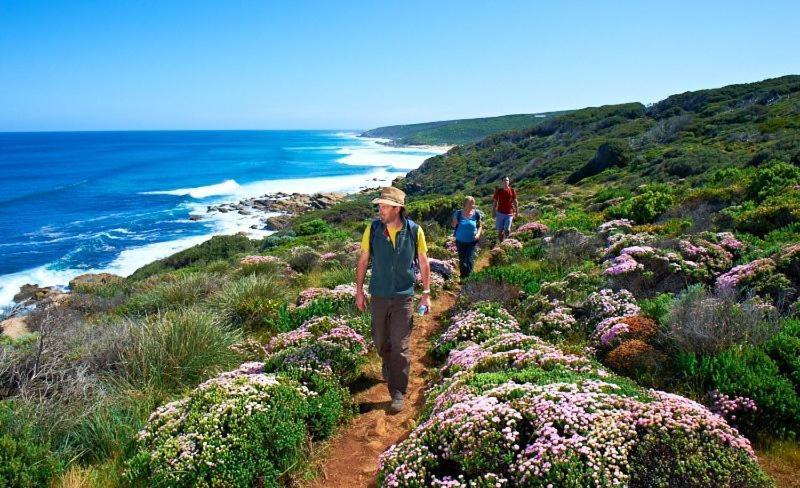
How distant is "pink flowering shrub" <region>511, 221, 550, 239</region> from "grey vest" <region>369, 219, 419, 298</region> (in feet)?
30.2

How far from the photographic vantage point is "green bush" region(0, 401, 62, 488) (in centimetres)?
393

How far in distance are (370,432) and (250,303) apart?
414 centimetres

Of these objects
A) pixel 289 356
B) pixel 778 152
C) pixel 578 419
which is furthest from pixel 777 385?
pixel 778 152

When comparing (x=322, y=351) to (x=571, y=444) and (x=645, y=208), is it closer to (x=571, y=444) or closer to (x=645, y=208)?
(x=571, y=444)

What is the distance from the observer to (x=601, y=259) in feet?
33.7

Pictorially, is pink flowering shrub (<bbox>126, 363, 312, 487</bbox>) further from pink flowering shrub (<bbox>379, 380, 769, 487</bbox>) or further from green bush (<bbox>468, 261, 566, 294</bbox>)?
green bush (<bbox>468, 261, 566, 294</bbox>)

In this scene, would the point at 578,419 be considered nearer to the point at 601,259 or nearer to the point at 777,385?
the point at 777,385

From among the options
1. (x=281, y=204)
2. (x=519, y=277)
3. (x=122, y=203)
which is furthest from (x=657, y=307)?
(x=122, y=203)

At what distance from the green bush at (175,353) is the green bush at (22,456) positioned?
4.46 feet

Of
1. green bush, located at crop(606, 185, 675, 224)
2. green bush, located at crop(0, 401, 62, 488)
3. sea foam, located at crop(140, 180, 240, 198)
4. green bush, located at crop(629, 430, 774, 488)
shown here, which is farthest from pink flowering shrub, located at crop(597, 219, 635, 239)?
sea foam, located at crop(140, 180, 240, 198)

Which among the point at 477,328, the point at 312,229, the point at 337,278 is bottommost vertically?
the point at 312,229

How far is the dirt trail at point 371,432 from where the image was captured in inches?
181

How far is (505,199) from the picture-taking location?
12.9 meters

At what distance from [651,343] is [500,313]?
2217 millimetres
